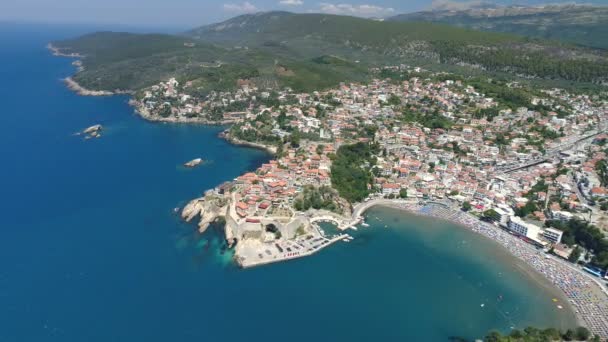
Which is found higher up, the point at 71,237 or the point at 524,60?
the point at 524,60

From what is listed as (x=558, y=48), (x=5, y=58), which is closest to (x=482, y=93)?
(x=558, y=48)

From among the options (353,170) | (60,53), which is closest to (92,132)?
(353,170)

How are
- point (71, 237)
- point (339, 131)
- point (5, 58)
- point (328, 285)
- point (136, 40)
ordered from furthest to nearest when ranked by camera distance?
point (136, 40) → point (5, 58) → point (339, 131) → point (71, 237) → point (328, 285)

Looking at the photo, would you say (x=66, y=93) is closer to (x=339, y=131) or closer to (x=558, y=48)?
(x=339, y=131)

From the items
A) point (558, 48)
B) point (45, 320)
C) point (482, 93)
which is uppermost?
point (558, 48)

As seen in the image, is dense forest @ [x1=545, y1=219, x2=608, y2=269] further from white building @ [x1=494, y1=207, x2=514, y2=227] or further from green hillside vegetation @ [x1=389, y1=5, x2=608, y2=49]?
green hillside vegetation @ [x1=389, y1=5, x2=608, y2=49]

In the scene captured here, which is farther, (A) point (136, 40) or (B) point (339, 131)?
(A) point (136, 40)
